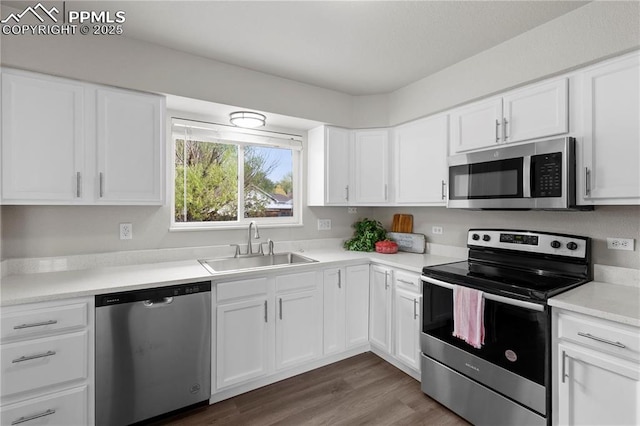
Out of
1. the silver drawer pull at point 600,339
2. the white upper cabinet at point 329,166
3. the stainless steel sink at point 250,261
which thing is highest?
the white upper cabinet at point 329,166

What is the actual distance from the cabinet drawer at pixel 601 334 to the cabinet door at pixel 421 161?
1.25 m

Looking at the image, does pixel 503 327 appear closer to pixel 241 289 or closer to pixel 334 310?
pixel 334 310

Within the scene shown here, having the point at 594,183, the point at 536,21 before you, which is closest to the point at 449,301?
the point at 594,183

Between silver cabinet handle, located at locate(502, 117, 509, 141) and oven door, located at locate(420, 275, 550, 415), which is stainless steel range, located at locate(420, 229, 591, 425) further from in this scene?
silver cabinet handle, located at locate(502, 117, 509, 141)

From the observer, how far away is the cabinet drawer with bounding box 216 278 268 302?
2.10 meters

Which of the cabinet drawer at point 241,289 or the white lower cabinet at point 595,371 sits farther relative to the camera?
the cabinet drawer at point 241,289

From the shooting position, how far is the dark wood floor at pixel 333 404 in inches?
77.8

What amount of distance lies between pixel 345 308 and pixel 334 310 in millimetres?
116

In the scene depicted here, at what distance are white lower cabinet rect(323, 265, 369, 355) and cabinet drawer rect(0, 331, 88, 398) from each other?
1641 mm

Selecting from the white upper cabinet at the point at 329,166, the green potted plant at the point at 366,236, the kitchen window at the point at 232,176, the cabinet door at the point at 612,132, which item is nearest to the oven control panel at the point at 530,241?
the cabinet door at the point at 612,132

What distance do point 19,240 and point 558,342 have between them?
331cm

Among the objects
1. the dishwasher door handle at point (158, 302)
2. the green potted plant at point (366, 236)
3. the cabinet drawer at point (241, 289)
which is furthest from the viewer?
the green potted plant at point (366, 236)

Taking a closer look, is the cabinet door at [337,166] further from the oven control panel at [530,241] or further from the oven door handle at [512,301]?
the oven door handle at [512,301]

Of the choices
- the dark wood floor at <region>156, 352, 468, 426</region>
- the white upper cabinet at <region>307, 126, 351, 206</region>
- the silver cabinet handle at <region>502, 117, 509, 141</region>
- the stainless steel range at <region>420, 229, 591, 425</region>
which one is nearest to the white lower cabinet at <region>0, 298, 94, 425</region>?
the dark wood floor at <region>156, 352, 468, 426</region>
